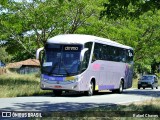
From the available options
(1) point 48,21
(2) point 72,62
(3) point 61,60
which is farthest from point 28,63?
(2) point 72,62

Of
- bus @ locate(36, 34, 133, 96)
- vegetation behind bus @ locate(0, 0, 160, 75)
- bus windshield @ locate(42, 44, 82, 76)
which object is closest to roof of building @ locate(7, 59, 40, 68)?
vegetation behind bus @ locate(0, 0, 160, 75)

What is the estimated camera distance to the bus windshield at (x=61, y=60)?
23609 millimetres

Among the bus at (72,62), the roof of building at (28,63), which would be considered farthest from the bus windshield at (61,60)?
the roof of building at (28,63)

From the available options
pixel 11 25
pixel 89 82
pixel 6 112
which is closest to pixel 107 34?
pixel 11 25

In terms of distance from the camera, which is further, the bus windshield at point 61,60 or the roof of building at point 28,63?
the roof of building at point 28,63

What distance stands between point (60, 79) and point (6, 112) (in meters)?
9.94

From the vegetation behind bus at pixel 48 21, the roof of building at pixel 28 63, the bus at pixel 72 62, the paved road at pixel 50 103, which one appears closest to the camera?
the paved road at pixel 50 103

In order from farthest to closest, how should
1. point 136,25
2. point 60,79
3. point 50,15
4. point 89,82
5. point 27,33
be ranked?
point 136,25, point 27,33, point 50,15, point 89,82, point 60,79

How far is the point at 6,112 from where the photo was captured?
540 inches

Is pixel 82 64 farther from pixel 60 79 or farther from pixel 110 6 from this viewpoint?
pixel 110 6

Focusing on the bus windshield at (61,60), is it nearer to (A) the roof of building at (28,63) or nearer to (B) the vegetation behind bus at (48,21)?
(B) the vegetation behind bus at (48,21)

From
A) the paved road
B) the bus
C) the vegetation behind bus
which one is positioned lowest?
the paved road

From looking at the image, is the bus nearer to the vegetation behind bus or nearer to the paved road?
the paved road

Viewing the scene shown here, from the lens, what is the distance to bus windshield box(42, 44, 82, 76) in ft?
77.5
